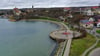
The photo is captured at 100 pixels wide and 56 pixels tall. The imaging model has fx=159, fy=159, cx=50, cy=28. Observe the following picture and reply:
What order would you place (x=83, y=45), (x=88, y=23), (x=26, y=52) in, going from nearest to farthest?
(x=83, y=45) < (x=26, y=52) < (x=88, y=23)

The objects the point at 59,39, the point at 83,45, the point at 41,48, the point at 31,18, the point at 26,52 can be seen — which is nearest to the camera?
the point at 83,45

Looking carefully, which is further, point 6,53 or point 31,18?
point 31,18

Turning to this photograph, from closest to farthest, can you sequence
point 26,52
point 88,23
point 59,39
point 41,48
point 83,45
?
point 83,45, point 26,52, point 41,48, point 59,39, point 88,23

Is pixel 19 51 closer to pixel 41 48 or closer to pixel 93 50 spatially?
pixel 41 48

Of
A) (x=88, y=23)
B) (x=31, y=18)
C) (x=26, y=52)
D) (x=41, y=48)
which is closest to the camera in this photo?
(x=26, y=52)

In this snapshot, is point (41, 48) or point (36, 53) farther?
point (41, 48)

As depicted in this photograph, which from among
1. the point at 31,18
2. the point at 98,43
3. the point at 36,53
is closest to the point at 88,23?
the point at 98,43

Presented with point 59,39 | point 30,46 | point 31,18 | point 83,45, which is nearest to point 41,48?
point 30,46

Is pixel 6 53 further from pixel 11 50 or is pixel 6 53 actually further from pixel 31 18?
pixel 31 18

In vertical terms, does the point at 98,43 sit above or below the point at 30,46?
above
